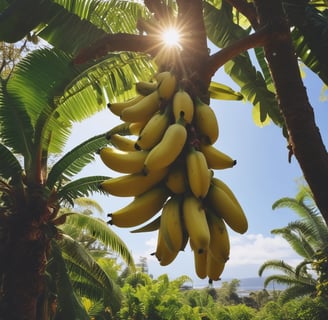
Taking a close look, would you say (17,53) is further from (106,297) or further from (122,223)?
(122,223)

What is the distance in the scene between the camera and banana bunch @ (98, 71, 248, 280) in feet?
3.38

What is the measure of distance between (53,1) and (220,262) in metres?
3.96

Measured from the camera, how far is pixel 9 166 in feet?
18.9

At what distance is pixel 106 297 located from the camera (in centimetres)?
839

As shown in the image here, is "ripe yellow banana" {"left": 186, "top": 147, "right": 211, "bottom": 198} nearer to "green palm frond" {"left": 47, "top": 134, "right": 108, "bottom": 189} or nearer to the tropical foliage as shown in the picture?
the tropical foliage

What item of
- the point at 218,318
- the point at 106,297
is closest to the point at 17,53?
the point at 106,297

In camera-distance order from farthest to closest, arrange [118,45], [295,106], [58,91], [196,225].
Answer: [58,91]
[295,106]
[118,45]
[196,225]

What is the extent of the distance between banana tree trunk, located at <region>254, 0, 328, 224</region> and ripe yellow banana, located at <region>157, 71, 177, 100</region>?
0.55 m

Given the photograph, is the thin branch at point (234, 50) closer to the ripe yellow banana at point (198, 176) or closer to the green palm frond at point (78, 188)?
the ripe yellow banana at point (198, 176)

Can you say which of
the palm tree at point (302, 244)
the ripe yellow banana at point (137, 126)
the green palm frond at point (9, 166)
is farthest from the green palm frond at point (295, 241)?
the ripe yellow banana at point (137, 126)

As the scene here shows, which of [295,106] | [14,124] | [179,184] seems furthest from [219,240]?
[14,124]

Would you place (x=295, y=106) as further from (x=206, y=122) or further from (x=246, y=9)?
(x=246, y=9)

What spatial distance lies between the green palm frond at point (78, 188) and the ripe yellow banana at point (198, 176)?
541cm

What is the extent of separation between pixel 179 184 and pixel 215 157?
208 mm
